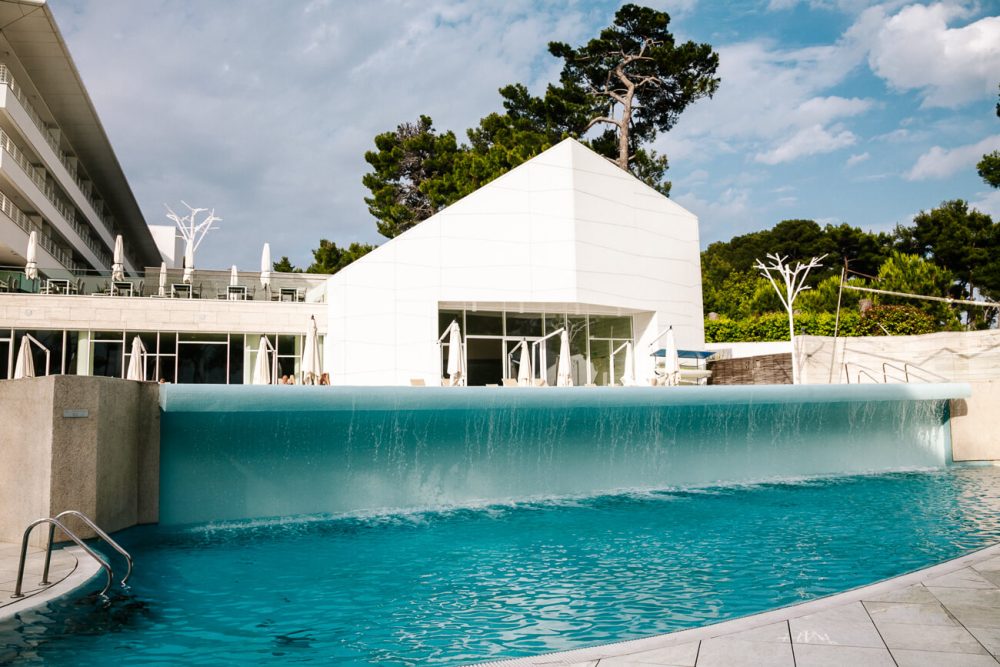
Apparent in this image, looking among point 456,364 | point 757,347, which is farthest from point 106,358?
point 757,347

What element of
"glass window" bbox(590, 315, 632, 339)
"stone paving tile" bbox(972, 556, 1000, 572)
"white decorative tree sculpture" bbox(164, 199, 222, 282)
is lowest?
"stone paving tile" bbox(972, 556, 1000, 572)

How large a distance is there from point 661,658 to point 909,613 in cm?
199

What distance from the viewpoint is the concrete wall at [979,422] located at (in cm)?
1681

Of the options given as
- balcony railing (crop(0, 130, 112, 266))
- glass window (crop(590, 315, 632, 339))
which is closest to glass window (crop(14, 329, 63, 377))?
balcony railing (crop(0, 130, 112, 266))

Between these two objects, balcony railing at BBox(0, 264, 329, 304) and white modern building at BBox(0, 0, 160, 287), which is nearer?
balcony railing at BBox(0, 264, 329, 304)

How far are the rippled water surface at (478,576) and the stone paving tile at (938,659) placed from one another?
1741mm

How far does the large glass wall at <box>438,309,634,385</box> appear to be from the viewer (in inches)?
894

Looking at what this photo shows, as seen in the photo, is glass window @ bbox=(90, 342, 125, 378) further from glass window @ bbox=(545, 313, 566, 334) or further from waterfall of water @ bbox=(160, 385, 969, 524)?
waterfall of water @ bbox=(160, 385, 969, 524)

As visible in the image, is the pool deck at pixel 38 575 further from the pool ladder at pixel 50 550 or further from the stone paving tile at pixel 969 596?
the stone paving tile at pixel 969 596

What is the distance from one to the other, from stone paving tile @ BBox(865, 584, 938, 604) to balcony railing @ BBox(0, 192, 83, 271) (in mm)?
27211

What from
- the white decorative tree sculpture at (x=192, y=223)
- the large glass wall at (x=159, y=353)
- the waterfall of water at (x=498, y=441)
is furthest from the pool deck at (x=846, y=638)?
the white decorative tree sculpture at (x=192, y=223)

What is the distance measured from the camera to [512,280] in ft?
72.4

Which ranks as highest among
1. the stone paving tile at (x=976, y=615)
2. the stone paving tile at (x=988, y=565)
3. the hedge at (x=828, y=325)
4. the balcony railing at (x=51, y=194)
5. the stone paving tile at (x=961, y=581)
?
the balcony railing at (x=51, y=194)

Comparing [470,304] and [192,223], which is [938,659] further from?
[192,223]
